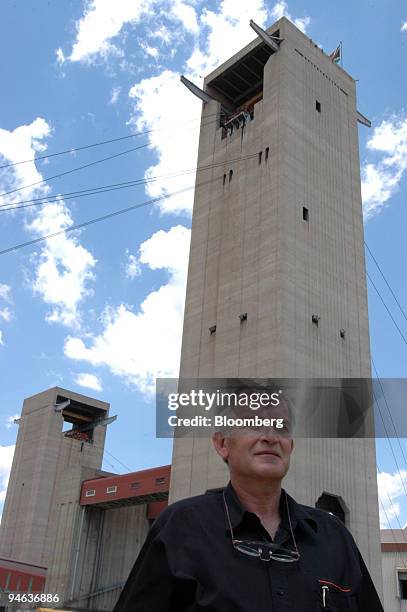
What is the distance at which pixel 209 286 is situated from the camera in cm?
3133

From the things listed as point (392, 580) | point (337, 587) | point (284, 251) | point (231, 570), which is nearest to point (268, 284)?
point (284, 251)

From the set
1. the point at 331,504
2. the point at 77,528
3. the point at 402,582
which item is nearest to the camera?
the point at 331,504

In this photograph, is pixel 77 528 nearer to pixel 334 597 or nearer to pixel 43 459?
pixel 43 459

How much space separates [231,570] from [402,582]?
3371 centimetres

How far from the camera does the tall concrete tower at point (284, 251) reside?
26.0 metres

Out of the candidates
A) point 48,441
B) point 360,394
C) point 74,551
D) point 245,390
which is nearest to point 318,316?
point 360,394

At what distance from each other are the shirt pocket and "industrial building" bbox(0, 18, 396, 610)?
72.1ft

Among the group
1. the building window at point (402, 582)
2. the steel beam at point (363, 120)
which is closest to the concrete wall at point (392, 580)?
the building window at point (402, 582)

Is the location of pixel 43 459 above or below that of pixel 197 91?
below

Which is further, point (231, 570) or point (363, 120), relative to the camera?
point (363, 120)

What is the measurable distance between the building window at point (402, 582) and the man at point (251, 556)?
108 ft

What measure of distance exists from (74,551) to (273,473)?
126ft

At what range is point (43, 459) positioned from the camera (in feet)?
185

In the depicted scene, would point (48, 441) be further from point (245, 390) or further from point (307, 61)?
point (245, 390)
